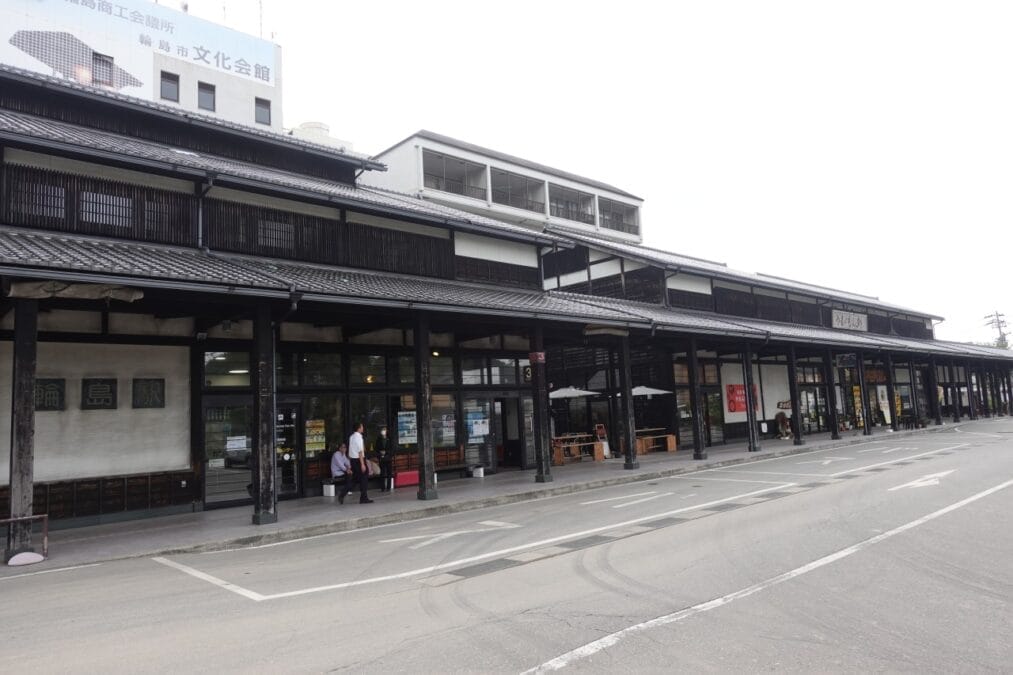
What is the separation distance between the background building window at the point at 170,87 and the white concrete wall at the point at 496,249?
86.7 ft

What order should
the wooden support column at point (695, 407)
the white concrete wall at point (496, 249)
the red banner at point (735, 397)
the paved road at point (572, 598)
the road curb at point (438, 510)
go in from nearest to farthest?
the paved road at point (572, 598), the road curb at point (438, 510), the white concrete wall at point (496, 249), the wooden support column at point (695, 407), the red banner at point (735, 397)

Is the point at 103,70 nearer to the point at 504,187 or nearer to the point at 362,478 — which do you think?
the point at 504,187

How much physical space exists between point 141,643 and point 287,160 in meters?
14.8

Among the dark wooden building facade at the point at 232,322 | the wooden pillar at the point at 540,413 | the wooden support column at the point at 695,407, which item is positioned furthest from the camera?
the wooden support column at the point at 695,407

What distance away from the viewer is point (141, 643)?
5.40 m

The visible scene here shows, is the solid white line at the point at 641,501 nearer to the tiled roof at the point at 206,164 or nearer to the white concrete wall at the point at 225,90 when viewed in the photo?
the tiled roof at the point at 206,164

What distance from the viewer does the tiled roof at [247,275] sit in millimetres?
9250

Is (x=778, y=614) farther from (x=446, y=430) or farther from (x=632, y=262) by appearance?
(x=632, y=262)

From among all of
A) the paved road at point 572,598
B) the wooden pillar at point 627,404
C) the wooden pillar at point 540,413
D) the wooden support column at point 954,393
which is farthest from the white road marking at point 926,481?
the wooden support column at point 954,393

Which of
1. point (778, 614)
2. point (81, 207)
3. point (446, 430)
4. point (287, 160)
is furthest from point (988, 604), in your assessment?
point (287, 160)

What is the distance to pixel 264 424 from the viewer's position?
11406mm

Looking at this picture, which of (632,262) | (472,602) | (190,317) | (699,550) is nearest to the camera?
(472,602)

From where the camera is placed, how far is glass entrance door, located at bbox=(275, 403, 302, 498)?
14484mm

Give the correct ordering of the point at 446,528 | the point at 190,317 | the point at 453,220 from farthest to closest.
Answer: the point at 453,220 < the point at 190,317 < the point at 446,528
